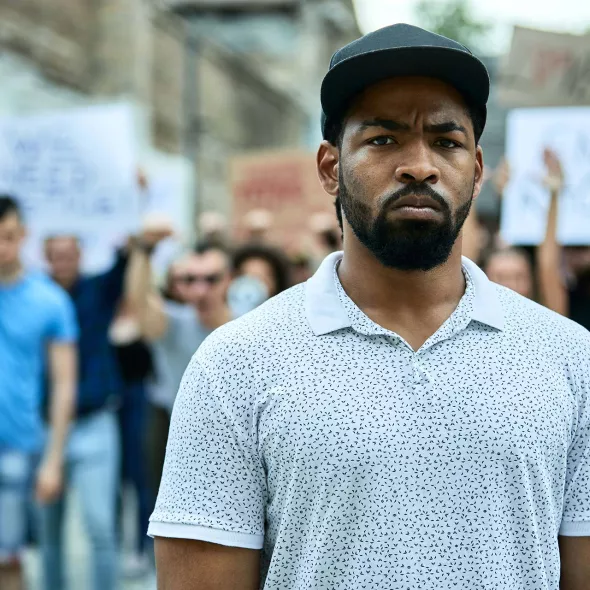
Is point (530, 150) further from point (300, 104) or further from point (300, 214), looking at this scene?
point (300, 104)

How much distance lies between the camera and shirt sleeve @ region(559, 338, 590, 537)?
2068 mm

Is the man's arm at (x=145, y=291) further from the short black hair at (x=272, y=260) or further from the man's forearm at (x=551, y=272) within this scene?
the man's forearm at (x=551, y=272)

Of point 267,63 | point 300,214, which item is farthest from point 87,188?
point 267,63

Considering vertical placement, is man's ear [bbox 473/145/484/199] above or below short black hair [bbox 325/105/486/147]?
below

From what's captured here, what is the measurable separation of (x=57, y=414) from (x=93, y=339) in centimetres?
67

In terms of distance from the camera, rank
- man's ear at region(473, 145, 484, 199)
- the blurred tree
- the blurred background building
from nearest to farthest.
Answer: man's ear at region(473, 145, 484, 199) < the blurred background building < the blurred tree

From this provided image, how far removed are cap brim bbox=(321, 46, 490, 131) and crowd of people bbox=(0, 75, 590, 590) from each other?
2.64 meters

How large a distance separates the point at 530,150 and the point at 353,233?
425 centimetres

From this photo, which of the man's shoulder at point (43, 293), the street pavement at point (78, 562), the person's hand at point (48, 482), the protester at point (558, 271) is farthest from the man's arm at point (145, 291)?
the protester at point (558, 271)

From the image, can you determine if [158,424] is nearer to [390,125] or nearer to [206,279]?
[206,279]

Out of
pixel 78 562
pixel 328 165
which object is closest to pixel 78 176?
pixel 78 562

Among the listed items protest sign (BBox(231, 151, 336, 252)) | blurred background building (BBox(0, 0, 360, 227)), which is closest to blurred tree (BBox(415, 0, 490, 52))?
blurred background building (BBox(0, 0, 360, 227))

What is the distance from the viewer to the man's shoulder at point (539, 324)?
6.95ft

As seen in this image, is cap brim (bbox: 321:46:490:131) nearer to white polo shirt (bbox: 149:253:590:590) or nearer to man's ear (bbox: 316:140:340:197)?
man's ear (bbox: 316:140:340:197)
